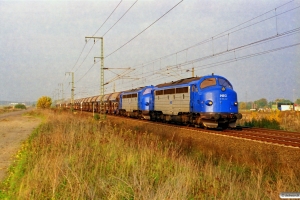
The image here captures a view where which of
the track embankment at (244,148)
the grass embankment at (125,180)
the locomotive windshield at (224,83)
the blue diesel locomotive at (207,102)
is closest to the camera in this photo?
the grass embankment at (125,180)

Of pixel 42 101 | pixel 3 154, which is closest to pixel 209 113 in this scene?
pixel 3 154

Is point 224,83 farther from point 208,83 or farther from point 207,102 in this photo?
point 207,102

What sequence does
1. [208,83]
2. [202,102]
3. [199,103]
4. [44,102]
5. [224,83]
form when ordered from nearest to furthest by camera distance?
[202,102], [199,103], [208,83], [224,83], [44,102]

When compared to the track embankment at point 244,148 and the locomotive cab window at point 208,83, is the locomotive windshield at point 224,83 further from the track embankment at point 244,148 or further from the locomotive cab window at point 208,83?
the track embankment at point 244,148

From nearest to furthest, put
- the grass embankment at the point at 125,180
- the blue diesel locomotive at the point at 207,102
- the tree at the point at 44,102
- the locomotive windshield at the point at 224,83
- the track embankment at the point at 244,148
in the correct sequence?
the grass embankment at the point at 125,180 < the track embankment at the point at 244,148 < the blue diesel locomotive at the point at 207,102 < the locomotive windshield at the point at 224,83 < the tree at the point at 44,102

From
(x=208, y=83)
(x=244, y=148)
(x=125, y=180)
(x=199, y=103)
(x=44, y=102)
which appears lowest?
(x=125, y=180)

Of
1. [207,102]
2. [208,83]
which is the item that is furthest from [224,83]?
[207,102]

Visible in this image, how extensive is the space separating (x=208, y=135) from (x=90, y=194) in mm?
9885

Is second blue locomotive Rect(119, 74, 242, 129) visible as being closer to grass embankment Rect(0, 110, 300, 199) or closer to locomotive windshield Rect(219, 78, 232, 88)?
locomotive windshield Rect(219, 78, 232, 88)

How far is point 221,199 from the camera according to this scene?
6598 mm

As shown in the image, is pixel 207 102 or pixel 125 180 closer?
pixel 125 180

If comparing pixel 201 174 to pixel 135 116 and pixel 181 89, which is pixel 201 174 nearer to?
pixel 181 89

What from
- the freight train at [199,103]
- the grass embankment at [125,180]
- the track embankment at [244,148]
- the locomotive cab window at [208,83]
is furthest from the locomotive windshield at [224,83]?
the grass embankment at [125,180]

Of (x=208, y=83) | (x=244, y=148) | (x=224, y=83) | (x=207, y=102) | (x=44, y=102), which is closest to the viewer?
(x=244, y=148)
